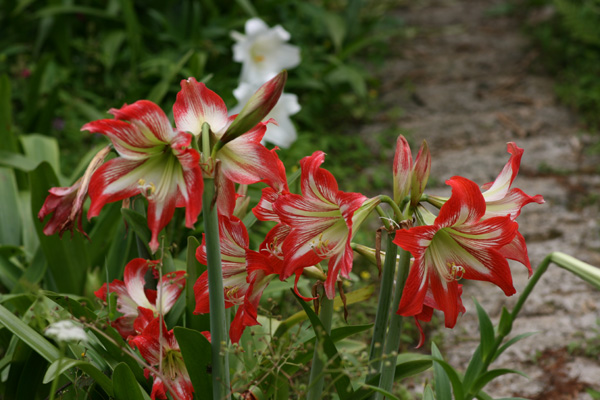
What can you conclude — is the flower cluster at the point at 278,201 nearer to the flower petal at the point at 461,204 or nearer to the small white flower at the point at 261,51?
the flower petal at the point at 461,204

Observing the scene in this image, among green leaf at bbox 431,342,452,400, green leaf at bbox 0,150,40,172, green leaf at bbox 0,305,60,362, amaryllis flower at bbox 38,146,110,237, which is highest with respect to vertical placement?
amaryllis flower at bbox 38,146,110,237

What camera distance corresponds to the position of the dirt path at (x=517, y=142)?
2498mm

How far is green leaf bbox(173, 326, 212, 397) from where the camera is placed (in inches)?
49.1

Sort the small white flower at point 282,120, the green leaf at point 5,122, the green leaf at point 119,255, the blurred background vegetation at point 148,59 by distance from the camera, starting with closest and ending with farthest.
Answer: the green leaf at point 119,255 < the green leaf at point 5,122 < the small white flower at point 282,120 < the blurred background vegetation at point 148,59

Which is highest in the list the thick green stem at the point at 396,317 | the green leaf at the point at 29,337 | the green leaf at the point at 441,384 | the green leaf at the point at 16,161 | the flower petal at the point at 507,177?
the flower petal at the point at 507,177

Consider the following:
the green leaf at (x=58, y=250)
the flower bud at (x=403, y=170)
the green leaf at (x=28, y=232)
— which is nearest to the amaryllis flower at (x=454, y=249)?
the flower bud at (x=403, y=170)

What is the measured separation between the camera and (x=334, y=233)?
120 cm

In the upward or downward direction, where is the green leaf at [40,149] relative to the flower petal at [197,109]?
downward

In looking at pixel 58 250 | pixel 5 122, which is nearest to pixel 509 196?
pixel 58 250

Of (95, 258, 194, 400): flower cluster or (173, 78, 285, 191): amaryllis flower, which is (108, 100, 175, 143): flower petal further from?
(95, 258, 194, 400): flower cluster

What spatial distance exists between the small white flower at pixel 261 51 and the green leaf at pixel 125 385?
2.36m

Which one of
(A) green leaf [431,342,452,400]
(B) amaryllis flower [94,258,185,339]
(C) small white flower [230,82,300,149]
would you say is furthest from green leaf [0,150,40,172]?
(A) green leaf [431,342,452,400]

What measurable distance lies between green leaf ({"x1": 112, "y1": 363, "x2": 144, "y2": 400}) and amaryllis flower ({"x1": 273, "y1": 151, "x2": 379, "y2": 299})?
44 centimetres

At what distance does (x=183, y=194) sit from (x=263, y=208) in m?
0.25
